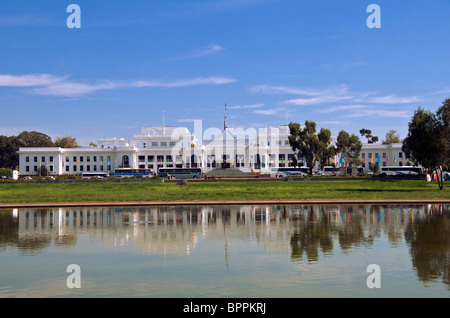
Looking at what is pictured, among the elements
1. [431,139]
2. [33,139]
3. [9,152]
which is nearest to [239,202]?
[431,139]

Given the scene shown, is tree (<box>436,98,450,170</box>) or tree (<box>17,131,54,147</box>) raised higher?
tree (<box>17,131,54,147</box>)

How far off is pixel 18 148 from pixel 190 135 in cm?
4519

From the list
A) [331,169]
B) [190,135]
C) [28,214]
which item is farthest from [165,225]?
[190,135]

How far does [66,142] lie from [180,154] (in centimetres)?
4332

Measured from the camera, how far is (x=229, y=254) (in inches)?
513

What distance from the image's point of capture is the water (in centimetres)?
964

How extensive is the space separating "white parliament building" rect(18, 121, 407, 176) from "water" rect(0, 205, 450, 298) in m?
92.1

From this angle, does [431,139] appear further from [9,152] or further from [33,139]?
[33,139]

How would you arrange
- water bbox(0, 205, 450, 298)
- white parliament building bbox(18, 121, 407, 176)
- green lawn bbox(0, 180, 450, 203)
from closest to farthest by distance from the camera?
water bbox(0, 205, 450, 298) → green lawn bbox(0, 180, 450, 203) → white parliament building bbox(18, 121, 407, 176)

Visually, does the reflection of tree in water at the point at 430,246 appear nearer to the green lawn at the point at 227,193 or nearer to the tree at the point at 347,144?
the green lawn at the point at 227,193

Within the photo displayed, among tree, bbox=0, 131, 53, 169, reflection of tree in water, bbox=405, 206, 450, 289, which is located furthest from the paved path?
tree, bbox=0, 131, 53, 169

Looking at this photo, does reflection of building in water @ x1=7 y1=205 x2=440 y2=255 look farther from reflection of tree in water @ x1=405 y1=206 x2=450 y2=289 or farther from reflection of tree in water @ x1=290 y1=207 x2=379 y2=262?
reflection of tree in water @ x1=405 y1=206 x2=450 y2=289

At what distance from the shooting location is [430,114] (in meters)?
39.8
